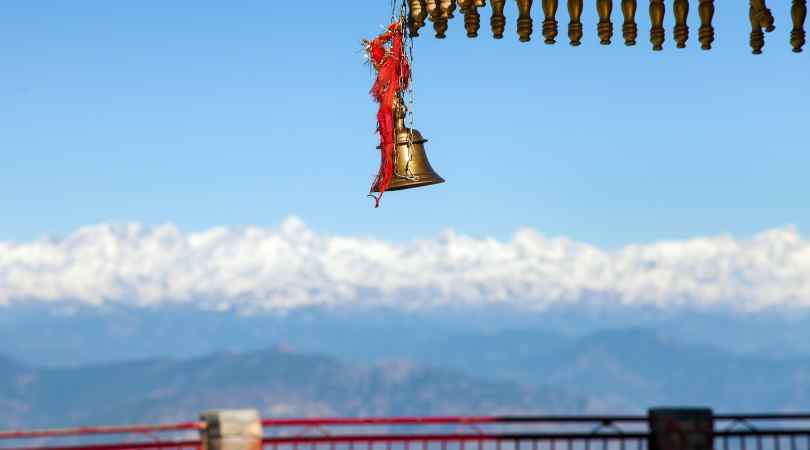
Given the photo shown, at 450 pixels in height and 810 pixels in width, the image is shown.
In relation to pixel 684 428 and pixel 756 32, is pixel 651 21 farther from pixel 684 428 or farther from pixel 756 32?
pixel 684 428

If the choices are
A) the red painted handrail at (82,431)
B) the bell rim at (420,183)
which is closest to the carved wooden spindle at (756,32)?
the bell rim at (420,183)

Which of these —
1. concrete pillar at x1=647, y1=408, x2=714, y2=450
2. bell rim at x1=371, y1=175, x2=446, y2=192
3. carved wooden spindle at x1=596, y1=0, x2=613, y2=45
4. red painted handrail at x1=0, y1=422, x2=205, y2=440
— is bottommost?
red painted handrail at x1=0, y1=422, x2=205, y2=440

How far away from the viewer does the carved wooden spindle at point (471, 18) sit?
1368 centimetres

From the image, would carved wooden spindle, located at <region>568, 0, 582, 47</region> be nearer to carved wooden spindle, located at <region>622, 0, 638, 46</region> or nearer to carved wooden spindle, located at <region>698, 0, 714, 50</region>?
carved wooden spindle, located at <region>622, 0, 638, 46</region>

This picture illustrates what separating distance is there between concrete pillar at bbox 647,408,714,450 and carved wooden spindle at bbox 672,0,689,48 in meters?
5.42

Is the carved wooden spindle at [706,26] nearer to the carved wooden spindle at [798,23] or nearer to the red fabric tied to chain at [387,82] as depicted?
the carved wooden spindle at [798,23]

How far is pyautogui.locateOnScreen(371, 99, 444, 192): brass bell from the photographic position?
1548 centimetres

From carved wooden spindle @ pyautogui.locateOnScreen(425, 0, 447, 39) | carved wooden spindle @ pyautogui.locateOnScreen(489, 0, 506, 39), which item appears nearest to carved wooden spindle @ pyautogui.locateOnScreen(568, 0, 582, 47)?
carved wooden spindle @ pyautogui.locateOnScreen(489, 0, 506, 39)

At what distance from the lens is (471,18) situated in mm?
13727

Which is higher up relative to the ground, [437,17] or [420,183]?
[437,17]

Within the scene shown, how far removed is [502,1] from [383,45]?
3.15 metres

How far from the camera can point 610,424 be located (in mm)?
17328

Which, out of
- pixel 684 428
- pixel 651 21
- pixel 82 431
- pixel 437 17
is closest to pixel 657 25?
pixel 651 21

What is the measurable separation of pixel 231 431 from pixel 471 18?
6019 mm
